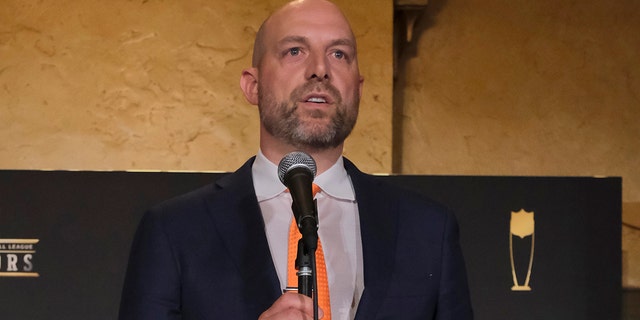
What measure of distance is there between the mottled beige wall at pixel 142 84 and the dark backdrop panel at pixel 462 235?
1114mm

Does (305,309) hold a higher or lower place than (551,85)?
lower

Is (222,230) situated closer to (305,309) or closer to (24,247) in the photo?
(305,309)

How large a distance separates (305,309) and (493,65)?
392 cm

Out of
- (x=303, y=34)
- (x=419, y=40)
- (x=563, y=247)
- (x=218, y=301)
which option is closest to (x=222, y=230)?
(x=218, y=301)

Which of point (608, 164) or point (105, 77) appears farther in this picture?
point (608, 164)

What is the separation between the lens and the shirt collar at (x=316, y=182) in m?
1.82

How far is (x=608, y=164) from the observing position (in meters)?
5.21

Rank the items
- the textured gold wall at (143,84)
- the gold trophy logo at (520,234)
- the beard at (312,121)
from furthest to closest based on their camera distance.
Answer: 1. the textured gold wall at (143,84)
2. the gold trophy logo at (520,234)
3. the beard at (312,121)

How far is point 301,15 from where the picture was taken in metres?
1.84

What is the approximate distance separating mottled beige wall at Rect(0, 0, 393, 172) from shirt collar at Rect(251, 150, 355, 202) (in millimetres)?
2508

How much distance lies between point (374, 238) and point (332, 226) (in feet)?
0.28

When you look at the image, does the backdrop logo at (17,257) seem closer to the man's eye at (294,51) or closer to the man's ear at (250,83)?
the man's ear at (250,83)

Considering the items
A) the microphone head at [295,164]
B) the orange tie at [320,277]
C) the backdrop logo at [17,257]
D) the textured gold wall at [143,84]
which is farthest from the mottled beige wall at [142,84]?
the microphone head at [295,164]

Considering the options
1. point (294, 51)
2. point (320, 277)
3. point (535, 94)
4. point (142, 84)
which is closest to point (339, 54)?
point (294, 51)
